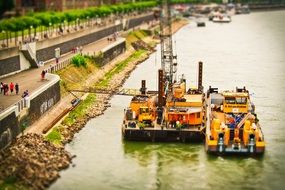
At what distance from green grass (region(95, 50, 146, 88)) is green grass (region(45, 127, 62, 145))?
72.8 ft

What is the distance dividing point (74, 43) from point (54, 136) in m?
42.6

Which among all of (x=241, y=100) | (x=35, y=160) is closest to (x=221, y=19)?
(x=241, y=100)

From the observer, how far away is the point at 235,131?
4606 cm

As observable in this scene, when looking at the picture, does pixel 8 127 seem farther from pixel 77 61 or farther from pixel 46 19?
pixel 46 19

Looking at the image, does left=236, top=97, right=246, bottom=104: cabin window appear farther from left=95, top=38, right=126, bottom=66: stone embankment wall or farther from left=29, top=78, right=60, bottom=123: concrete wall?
left=95, top=38, right=126, bottom=66: stone embankment wall

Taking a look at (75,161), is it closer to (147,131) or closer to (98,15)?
(147,131)

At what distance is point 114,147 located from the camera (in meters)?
48.2

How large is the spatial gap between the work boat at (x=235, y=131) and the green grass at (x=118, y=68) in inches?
979

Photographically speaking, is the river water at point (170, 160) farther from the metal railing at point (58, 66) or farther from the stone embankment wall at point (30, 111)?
the metal railing at point (58, 66)

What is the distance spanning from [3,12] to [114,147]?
234 ft

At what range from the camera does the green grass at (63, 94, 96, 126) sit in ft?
176

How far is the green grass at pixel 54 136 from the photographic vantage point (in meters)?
47.0

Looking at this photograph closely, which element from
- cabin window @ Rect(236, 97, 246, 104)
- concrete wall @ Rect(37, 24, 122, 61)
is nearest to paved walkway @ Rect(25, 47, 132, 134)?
concrete wall @ Rect(37, 24, 122, 61)

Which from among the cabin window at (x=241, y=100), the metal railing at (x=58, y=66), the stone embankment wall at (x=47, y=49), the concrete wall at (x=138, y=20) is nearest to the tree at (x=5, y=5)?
the stone embankment wall at (x=47, y=49)
